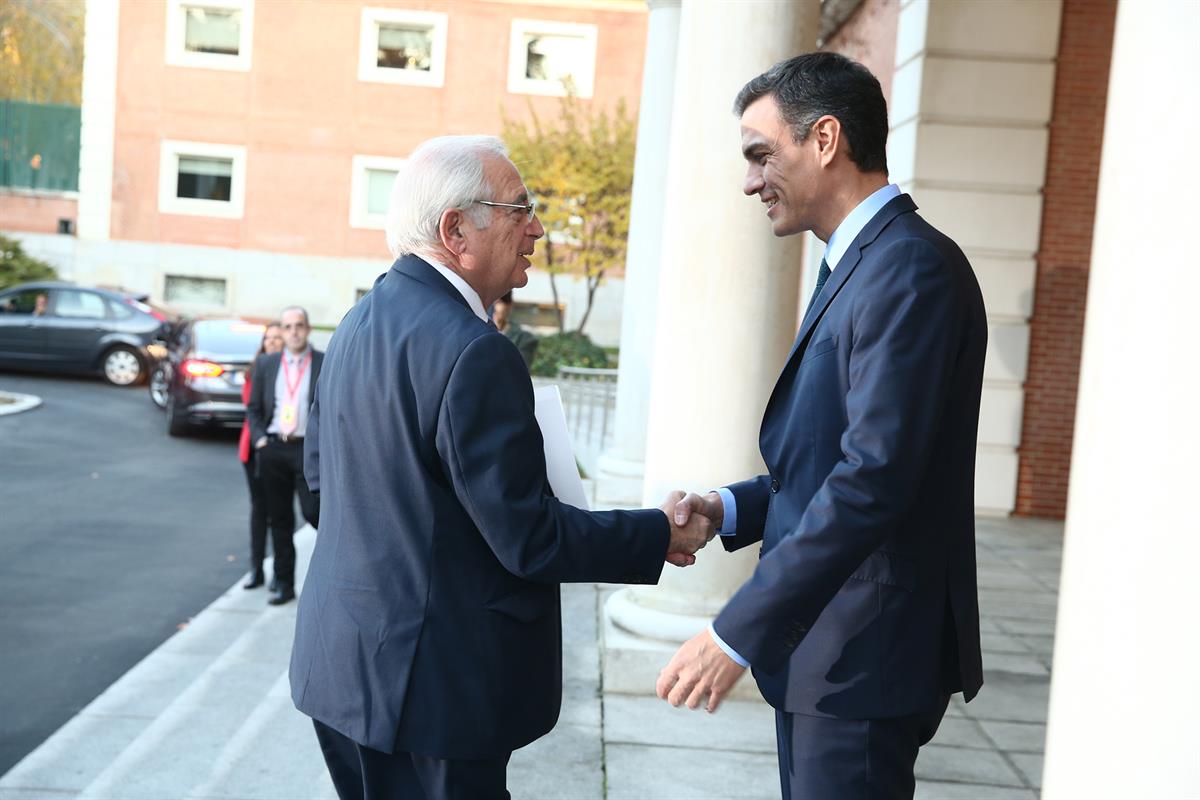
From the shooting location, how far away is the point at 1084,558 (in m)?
2.13

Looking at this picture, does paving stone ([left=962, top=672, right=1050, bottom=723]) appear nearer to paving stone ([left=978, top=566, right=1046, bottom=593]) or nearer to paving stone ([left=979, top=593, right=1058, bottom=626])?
paving stone ([left=979, top=593, right=1058, bottom=626])

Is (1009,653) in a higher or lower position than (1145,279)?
lower

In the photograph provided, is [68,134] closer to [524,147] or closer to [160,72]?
[160,72]

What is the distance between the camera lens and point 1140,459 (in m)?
→ 1.97

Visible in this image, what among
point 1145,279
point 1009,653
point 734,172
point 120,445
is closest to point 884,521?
point 1145,279

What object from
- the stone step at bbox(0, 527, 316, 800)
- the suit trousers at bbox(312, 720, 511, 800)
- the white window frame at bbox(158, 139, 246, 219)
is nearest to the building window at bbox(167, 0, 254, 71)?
the white window frame at bbox(158, 139, 246, 219)

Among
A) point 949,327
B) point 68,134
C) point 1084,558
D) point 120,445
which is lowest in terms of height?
point 120,445

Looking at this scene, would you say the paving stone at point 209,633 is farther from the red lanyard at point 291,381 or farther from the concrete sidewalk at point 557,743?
the red lanyard at point 291,381

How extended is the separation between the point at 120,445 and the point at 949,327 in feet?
45.0

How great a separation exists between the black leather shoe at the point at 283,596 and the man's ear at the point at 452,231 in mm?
5966

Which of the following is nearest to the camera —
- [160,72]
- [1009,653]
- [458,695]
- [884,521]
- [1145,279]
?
[1145,279]

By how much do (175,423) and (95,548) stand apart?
625cm

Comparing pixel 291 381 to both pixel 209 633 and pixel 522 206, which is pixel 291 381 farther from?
pixel 522 206

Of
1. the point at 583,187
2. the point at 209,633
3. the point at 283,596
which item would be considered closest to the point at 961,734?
the point at 209,633
